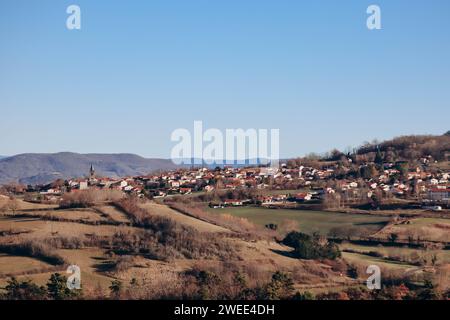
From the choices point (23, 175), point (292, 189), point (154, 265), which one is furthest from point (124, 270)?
point (23, 175)

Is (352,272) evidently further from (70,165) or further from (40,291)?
(70,165)

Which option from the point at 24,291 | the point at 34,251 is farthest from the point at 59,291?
the point at 34,251

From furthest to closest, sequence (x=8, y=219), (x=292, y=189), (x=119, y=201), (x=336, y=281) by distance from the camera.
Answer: (x=292, y=189), (x=119, y=201), (x=8, y=219), (x=336, y=281)

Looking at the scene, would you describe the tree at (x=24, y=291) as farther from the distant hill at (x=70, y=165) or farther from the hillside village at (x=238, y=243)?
the distant hill at (x=70, y=165)

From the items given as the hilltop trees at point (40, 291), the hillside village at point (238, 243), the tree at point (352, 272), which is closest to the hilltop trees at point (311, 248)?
the hillside village at point (238, 243)

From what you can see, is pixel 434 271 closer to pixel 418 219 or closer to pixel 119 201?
pixel 418 219
